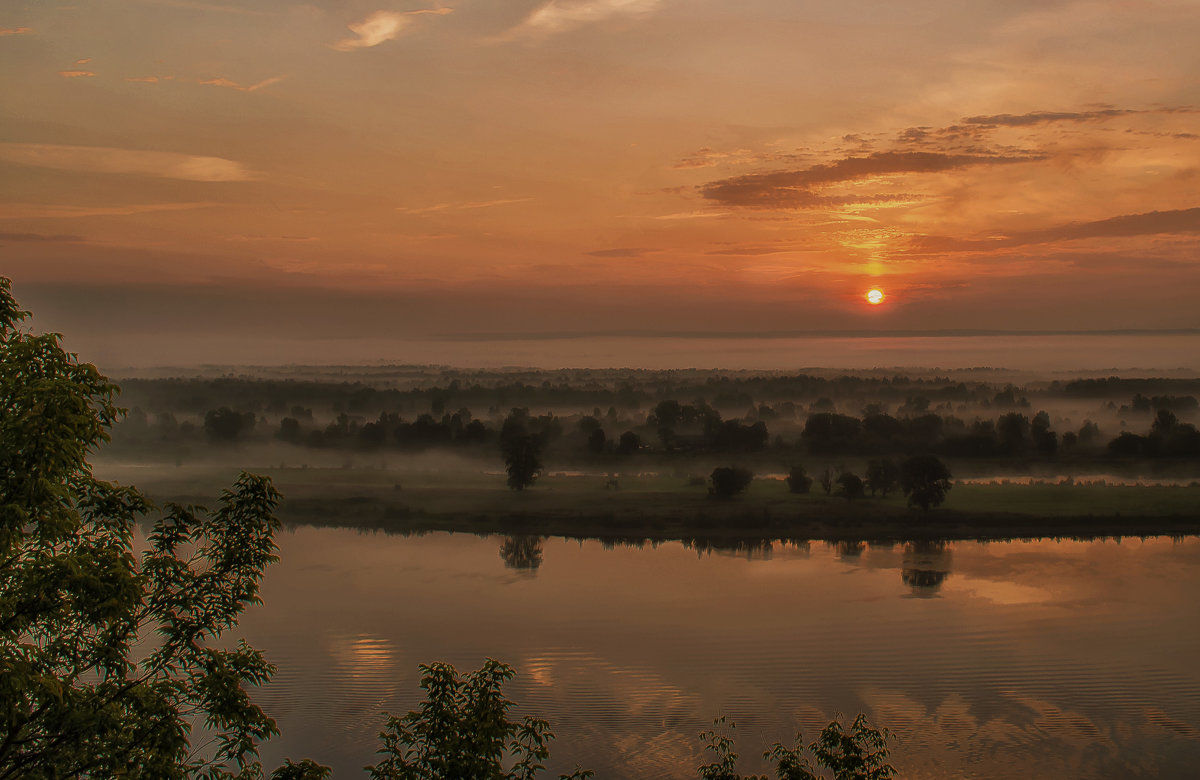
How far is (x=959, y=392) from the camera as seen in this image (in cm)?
11144

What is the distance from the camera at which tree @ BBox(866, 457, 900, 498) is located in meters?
41.4

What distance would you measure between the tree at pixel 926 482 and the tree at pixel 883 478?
4.69ft

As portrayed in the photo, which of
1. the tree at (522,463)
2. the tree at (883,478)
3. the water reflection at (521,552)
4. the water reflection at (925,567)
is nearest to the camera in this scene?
the water reflection at (925,567)

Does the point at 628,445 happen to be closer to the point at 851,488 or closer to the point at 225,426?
the point at 851,488

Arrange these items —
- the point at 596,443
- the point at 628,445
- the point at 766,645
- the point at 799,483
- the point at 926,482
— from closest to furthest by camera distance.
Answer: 1. the point at 766,645
2. the point at 926,482
3. the point at 799,483
4. the point at 628,445
5. the point at 596,443

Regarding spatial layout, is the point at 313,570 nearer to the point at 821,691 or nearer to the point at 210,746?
the point at 210,746

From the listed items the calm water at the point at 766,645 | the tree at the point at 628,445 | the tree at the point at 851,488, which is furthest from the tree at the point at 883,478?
the tree at the point at 628,445

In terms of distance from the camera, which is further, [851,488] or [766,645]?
[851,488]

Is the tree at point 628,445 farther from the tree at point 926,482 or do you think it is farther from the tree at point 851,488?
the tree at point 926,482

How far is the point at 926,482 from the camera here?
38.8 metres

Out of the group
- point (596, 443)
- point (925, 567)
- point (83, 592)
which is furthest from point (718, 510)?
point (83, 592)

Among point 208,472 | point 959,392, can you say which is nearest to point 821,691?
point 208,472

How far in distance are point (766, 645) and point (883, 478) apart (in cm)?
1962

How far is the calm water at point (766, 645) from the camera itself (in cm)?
1747
